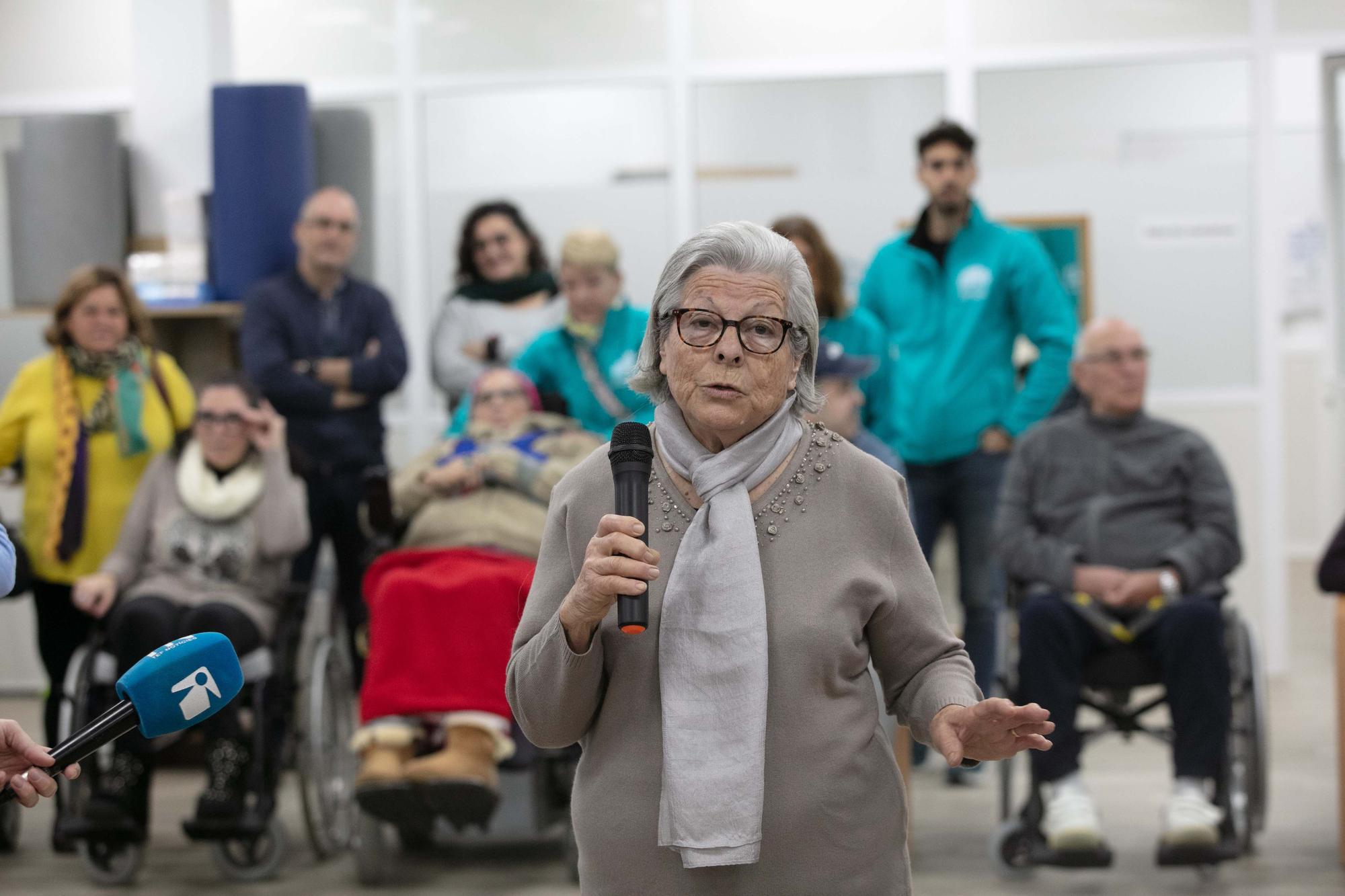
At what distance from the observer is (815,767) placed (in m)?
1.74

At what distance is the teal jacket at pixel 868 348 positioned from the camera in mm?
4422

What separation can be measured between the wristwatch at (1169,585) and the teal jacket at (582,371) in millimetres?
1444

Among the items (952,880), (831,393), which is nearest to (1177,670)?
(952,880)

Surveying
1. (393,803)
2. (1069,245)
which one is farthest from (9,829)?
(1069,245)

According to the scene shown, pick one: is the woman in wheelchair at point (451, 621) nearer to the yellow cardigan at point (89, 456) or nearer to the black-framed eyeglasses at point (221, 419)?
the black-framed eyeglasses at point (221, 419)

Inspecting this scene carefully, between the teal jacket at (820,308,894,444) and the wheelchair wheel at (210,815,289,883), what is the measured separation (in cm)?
193

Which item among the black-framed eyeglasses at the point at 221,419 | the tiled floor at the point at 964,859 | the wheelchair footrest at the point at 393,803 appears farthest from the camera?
the black-framed eyeglasses at the point at 221,419

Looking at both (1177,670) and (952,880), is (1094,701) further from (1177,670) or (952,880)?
(952,880)

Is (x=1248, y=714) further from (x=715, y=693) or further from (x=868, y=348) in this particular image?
(x=715, y=693)

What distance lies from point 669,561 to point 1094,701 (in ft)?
7.92

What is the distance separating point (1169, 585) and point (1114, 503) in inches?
11.4

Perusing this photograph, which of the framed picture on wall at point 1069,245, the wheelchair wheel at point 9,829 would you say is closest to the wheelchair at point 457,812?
the wheelchair wheel at point 9,829

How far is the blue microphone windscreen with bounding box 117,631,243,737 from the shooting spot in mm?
1623

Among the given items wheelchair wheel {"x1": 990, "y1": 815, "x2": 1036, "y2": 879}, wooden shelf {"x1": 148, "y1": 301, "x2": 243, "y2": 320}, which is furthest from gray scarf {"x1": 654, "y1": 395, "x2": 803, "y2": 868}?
wooden shelf {"x1": 148, "y1": 301, "x2": 243, "y2": 320}
